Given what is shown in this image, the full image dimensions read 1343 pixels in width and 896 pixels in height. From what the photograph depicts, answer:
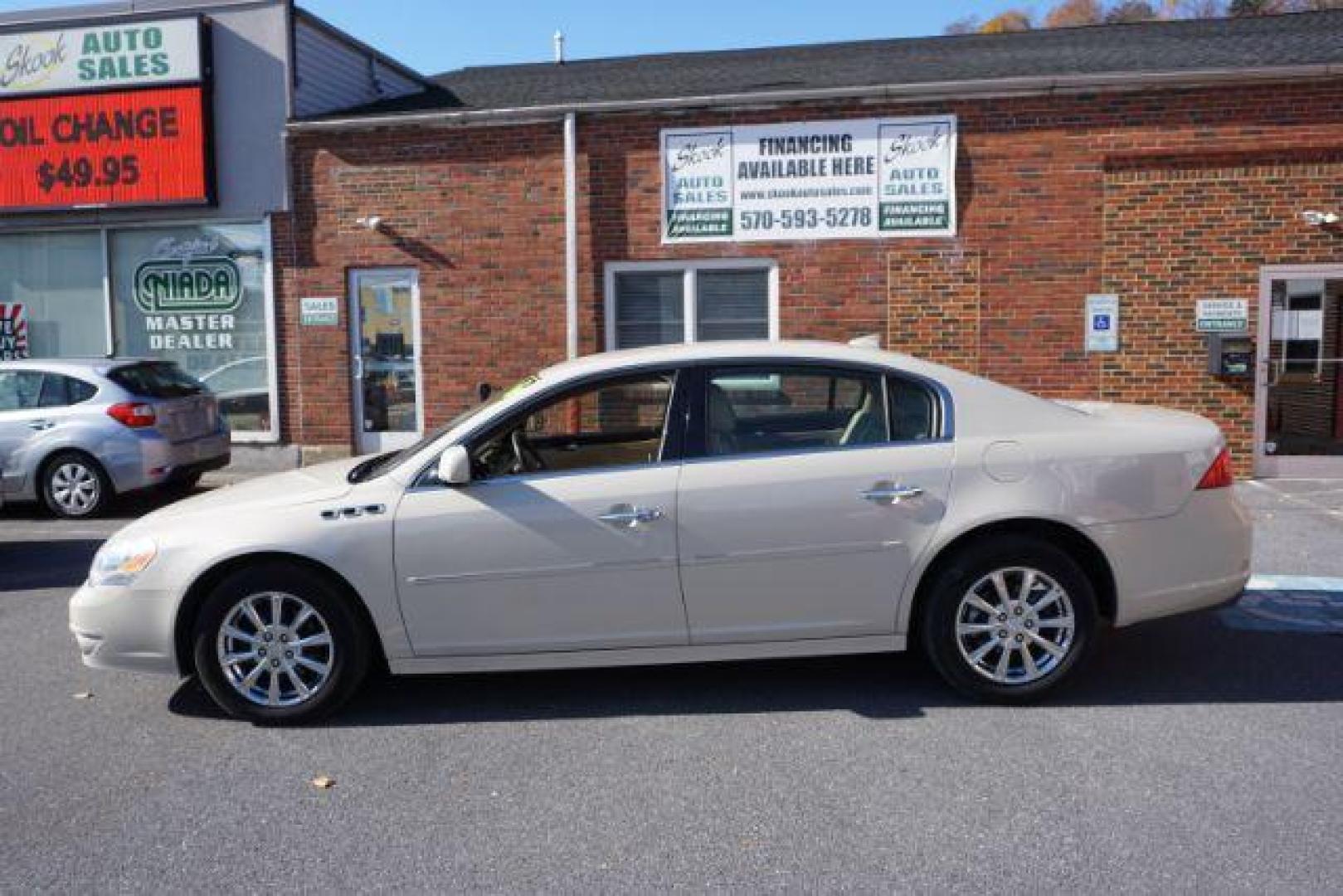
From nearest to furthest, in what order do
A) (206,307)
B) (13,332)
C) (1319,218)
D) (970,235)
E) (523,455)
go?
(523,455) < (1319,218) < (970,235) < (206,307) < (13,332)

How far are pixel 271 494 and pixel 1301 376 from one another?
9970 millimetres

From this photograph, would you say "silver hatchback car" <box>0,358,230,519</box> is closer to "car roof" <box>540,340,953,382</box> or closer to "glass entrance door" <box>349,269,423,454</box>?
"glass entrance door" <box>349,269,423,454</box>

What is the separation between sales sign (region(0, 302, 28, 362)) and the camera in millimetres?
13750

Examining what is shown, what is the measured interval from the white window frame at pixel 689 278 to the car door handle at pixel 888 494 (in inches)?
279

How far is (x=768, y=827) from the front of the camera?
3527 mm

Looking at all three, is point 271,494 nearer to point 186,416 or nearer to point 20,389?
point 186,416

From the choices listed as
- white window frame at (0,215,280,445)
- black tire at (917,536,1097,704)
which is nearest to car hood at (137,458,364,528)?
black tire at (917,536,1097,704)

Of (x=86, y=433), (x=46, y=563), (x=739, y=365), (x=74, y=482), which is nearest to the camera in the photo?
(x=739, y=365)

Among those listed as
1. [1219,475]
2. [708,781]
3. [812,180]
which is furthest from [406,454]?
[812,180]

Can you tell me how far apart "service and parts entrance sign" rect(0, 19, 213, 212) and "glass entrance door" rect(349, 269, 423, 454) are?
2.13 meters

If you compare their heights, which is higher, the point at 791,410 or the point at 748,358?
the point at 748,358

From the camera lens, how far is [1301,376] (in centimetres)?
1088

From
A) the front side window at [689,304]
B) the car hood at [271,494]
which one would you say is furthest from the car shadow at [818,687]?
the front side window at [689,304]

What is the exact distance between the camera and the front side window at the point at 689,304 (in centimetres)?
1170
